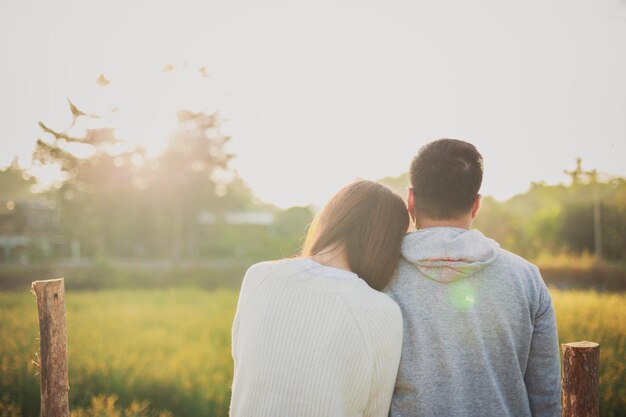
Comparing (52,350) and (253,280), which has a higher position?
(253,280)

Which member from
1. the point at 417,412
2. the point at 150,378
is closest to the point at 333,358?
the point at 417,412

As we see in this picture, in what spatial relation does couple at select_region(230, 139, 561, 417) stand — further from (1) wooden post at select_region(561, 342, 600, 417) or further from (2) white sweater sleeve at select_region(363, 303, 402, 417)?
(1) wooden post at select_region(561, 342, 600, 417)

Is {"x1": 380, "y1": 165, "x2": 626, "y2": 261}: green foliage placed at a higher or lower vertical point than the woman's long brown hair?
lower

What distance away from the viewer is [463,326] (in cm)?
198

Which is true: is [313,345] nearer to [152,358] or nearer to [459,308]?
[459,308]

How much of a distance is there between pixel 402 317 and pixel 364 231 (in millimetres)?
408

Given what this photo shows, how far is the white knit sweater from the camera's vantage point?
177 centimetres

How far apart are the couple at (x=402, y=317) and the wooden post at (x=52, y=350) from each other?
1.32 meters

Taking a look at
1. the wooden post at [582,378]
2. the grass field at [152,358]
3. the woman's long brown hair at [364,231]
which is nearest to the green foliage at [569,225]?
the grass field at [152,358]

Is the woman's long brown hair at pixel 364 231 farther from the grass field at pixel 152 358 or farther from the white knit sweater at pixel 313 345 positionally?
the grass field at pixel 152 358

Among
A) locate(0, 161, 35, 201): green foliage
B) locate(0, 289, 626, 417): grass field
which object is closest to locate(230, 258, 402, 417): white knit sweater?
locate(0, 289, 626, 417): grass field

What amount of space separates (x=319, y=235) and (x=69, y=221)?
26.5 m

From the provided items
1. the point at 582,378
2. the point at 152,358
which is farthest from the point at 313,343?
the point at 152,358

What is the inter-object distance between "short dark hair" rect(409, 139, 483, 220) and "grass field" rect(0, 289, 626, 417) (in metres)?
4.05
